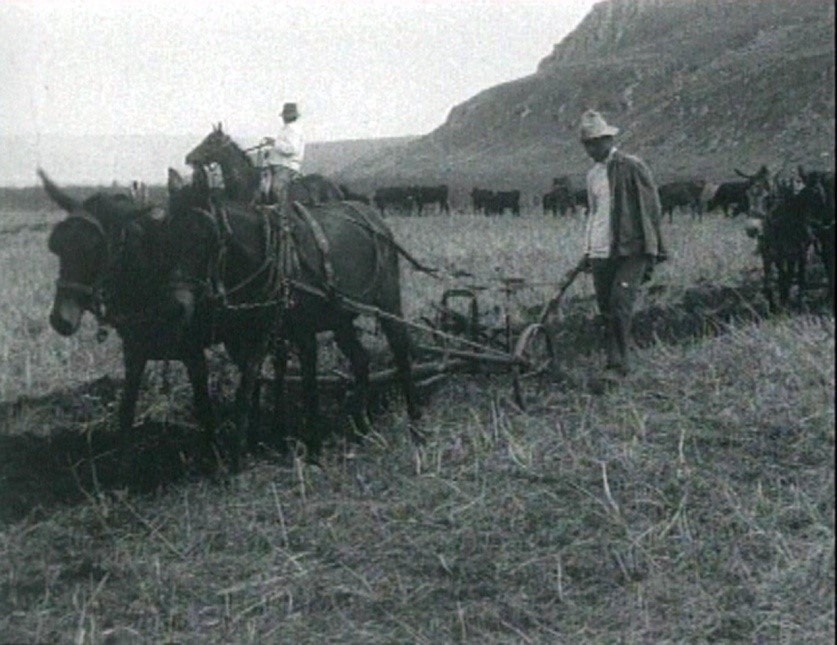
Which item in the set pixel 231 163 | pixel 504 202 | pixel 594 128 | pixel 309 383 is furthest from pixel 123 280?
pixel 504 202

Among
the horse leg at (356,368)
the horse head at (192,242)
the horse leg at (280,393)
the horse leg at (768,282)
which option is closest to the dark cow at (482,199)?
the horse leg at (768,282)

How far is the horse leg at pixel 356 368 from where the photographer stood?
7.93 m

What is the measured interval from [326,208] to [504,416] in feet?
6.43

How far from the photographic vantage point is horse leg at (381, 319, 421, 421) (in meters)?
8.22

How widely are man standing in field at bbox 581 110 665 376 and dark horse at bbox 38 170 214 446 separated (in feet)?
10.9

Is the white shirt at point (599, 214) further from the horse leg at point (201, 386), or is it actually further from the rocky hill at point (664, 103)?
the rocky hill at point (664, 103)

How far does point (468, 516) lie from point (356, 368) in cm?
249

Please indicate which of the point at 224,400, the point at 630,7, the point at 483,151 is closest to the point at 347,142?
the point at 630,7

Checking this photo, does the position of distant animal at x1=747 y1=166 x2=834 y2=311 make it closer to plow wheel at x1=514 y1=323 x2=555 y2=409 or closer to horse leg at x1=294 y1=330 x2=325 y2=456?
plow wheel at x1=514 y1=323 x2=555 y2=409

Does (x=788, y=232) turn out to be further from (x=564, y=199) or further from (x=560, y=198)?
(x=564, y=199)

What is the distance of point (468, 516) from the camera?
230 inches

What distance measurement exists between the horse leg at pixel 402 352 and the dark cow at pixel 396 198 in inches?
1135

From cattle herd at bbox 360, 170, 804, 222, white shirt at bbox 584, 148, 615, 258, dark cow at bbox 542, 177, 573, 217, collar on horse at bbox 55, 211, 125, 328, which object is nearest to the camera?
collar on horse at bbox 55, 211, 125, 328

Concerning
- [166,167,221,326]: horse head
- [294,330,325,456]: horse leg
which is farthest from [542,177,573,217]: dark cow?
[166,167,221,326]: horse head
